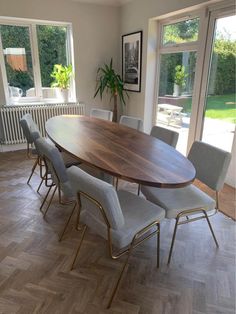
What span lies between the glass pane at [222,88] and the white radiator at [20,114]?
2551 millimetres

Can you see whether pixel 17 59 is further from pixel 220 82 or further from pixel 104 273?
pixel 104 273

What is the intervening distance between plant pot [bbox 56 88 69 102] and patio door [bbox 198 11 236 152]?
2.59m

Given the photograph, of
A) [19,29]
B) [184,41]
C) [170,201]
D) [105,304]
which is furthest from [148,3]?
[105,304]

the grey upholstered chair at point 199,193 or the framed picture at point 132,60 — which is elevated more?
the framed picture at point 132,60

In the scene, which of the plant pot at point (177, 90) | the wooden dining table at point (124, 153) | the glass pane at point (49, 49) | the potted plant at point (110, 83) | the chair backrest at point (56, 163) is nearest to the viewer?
the wooden dining table at point (124, 153)

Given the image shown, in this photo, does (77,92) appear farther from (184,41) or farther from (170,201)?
(170,201)

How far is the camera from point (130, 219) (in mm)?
1576

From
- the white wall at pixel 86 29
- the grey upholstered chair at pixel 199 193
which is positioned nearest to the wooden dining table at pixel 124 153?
the grey upholstered chair at pixel 199 193

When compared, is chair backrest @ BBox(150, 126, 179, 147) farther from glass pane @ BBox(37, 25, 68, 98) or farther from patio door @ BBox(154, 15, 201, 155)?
glass pane @ BBox(37, 25, 68, 98)

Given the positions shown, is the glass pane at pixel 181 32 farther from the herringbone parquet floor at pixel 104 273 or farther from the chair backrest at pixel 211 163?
the herringbone parquet floor at pixel 104 273

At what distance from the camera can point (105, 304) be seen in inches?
60.4

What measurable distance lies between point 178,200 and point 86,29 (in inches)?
156

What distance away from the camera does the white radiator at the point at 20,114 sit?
4.20 meters

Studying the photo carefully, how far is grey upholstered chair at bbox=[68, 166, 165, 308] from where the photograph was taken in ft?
4.28
